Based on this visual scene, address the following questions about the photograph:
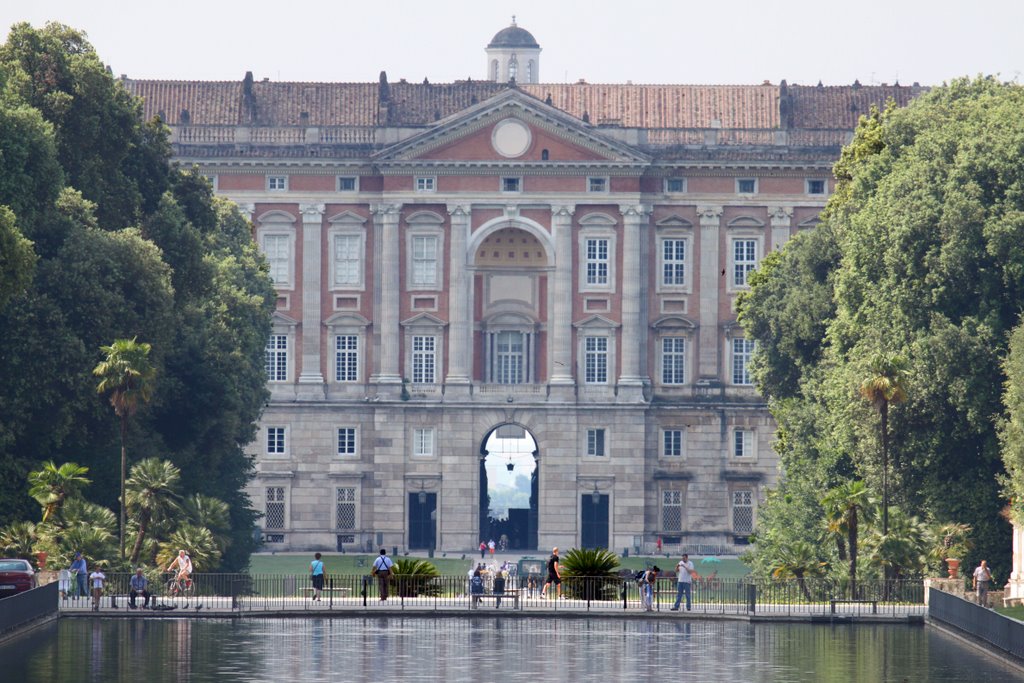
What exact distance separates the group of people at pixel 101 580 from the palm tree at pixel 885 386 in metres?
21.5

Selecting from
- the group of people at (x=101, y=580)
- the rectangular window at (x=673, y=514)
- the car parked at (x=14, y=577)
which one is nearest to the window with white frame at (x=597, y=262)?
the rectangular window at (x=673, y=514)

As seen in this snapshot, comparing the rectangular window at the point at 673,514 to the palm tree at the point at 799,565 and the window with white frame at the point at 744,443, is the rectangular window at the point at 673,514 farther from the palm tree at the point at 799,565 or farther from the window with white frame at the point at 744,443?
the palm tree at the point at 799,565

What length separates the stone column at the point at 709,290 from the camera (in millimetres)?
131875

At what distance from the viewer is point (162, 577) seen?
7925cm

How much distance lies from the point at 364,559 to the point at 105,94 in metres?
38.0

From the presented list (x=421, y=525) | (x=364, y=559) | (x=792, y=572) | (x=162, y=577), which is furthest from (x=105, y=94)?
(x=421, y=525)

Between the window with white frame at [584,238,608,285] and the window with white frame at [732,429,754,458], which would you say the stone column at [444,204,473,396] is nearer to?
the window with white frame at [584,238,608,285]

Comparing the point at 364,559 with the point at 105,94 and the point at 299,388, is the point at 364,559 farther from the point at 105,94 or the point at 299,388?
the point at 105,94

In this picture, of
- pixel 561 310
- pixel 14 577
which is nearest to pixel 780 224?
pixel 561 310

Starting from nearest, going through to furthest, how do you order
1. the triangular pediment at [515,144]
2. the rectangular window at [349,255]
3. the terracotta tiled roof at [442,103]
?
the triangular pediment at [515,144]
the rectangular window at [349,255]
the terracotta tiled roof at [442,103]

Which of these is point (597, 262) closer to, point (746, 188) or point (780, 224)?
point (746, 188)

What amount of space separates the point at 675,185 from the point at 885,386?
169 feet

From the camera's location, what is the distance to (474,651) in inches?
2429

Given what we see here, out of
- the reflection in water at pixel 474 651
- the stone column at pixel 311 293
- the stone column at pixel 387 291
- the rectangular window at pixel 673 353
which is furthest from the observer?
the rectangular window at pixel 673 353
